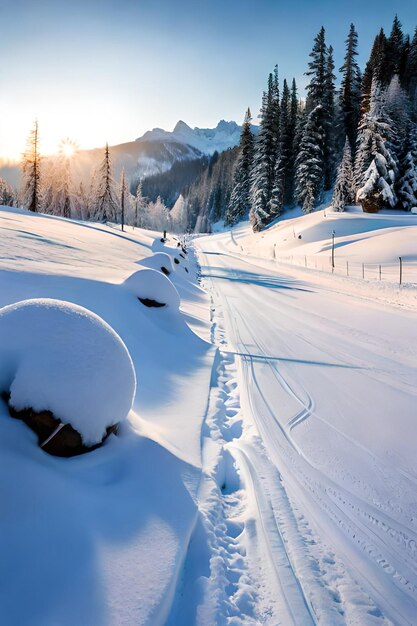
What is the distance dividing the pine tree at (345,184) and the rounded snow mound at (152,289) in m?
38.3

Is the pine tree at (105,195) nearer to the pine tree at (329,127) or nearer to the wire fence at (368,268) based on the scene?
the wire fence at (368,268)

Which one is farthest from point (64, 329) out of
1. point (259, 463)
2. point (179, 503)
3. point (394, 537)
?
point (394, 537)

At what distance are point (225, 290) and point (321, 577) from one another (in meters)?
14.2

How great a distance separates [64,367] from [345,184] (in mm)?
45827

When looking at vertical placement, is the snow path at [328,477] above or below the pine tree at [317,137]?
below

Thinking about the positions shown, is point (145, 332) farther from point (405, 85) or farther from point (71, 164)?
point (405, 85)

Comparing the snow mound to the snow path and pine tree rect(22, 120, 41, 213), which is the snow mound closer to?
the snow path

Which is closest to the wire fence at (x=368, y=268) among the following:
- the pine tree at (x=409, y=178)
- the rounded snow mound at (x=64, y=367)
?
the rounded snow mound at (x=64, y=367)

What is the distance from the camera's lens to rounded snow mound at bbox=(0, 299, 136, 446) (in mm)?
2779

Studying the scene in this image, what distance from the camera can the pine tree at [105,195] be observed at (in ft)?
150

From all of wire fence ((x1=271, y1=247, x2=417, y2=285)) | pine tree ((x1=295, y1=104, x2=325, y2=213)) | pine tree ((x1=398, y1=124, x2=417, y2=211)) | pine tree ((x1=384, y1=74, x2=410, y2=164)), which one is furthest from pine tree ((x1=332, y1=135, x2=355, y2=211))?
wire fence ((x1=271, y1=247, x2=417, y2=285))

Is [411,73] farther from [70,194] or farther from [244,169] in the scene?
[70,194]

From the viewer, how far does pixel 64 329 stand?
10.1 feet

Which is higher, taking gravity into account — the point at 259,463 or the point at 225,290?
the point at 225,290
